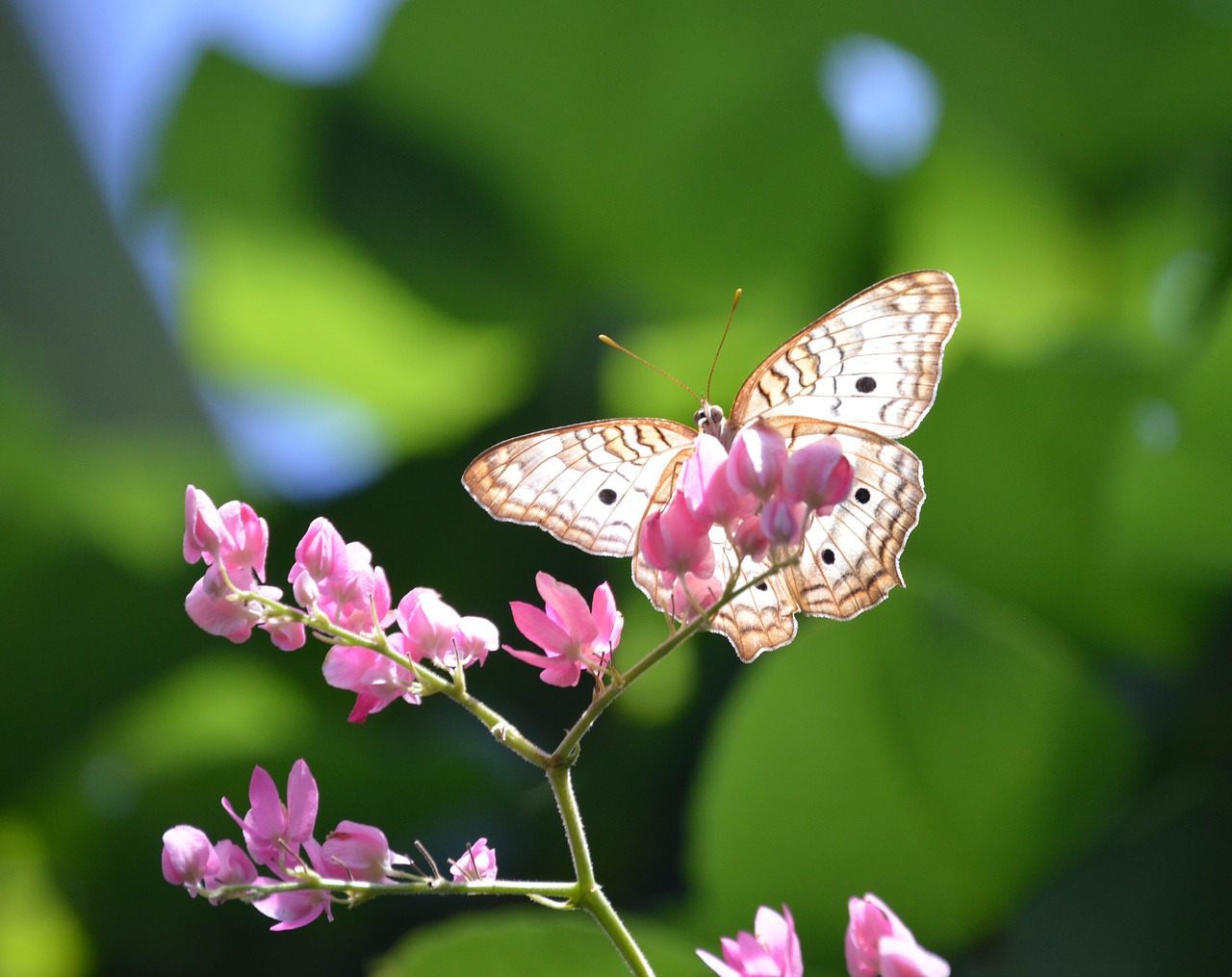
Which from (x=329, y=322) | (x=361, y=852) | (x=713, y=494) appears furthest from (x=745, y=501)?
(x=329, y=322)

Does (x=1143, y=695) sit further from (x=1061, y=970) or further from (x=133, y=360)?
(x=133, y=360)

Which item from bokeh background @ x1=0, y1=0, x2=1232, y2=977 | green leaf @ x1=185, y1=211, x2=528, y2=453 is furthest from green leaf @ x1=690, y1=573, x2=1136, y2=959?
green leaf @ x1=185, y1=211, x2=528, y2=453

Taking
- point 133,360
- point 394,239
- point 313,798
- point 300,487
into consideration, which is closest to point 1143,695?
point 313,798

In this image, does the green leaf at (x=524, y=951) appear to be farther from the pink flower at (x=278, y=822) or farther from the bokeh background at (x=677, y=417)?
the pink flower at (x=278, y=822)

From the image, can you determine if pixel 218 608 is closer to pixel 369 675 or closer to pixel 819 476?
pixel 369 675

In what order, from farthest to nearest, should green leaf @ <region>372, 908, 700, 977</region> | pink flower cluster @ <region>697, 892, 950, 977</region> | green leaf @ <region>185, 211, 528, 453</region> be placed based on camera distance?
green leaf @ <region>185, 211, 528, 453</region>
green leaf @ <region>372, 908, 700, 977</region>
pink flower cluster @ <region>697, 892, 950, 977</region>

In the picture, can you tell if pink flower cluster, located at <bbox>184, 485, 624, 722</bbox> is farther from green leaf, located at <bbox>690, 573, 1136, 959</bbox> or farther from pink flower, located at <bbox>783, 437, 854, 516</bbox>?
green leaf, located at <bbox>690, 573, 1136, 959</bbox>
